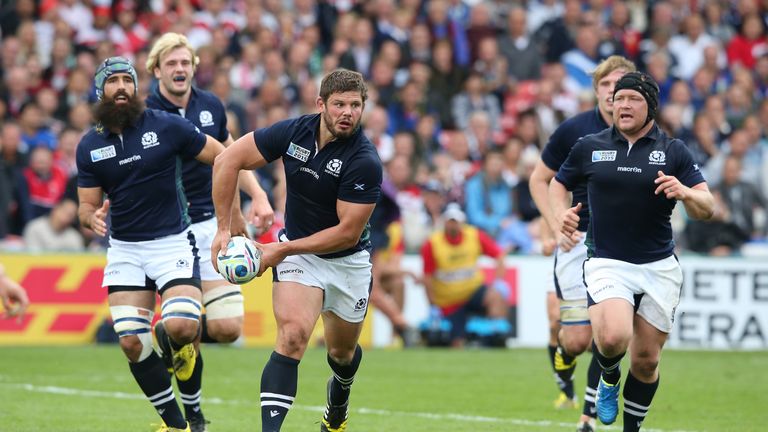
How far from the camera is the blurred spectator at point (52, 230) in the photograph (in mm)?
17922

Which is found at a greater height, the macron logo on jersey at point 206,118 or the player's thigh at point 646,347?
the macron logo on jersey at point 206,118

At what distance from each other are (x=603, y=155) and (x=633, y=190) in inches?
13.1

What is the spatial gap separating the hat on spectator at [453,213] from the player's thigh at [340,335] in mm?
9384

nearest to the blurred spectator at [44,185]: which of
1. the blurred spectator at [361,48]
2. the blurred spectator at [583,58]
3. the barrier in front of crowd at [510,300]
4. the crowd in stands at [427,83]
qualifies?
the crowd in stands at [427,83]

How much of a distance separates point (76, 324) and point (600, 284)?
35.9 feet

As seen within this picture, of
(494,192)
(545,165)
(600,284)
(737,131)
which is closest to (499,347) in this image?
(494,192)

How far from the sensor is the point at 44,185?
60.3 feet

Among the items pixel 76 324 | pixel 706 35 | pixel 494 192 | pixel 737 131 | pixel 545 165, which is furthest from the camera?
pixel 706 35

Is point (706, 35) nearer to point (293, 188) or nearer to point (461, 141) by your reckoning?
point (461, 141)

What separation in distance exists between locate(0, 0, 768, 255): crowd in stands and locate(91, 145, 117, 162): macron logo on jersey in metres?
8.76

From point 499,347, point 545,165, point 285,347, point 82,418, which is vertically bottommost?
point 499,347

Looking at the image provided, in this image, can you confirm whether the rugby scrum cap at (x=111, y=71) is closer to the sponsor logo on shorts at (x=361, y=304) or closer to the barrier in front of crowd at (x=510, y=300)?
the sponsor logo on shorts at (x=361, y=304)

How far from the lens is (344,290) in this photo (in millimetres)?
8664

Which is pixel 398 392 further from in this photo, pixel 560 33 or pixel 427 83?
pixel 560 33
